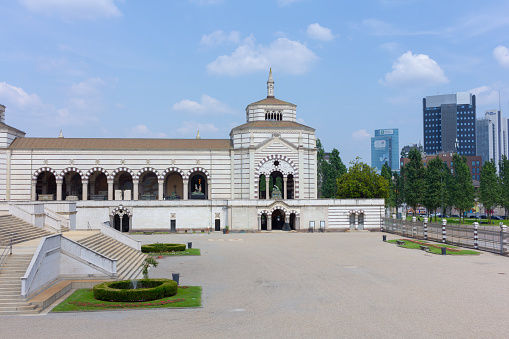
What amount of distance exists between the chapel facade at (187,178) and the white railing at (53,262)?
33266 millimetres

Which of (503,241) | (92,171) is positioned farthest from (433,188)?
(92,171)

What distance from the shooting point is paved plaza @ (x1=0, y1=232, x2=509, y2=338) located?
17.3m

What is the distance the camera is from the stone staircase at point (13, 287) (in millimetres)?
20094

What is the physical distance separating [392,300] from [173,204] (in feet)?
139

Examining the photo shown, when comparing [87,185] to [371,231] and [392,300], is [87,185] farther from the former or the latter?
[392,300]

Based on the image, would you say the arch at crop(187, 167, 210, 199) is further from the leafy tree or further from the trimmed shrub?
the trimmed shrub

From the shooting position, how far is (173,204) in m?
60.4

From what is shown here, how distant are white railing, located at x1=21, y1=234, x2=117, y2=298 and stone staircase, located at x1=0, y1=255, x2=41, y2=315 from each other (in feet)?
1.86

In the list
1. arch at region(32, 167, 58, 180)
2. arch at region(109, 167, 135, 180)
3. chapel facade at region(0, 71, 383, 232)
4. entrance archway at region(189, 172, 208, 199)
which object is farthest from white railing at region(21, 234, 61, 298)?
entrance archway at region(189, 172, 208, 199)

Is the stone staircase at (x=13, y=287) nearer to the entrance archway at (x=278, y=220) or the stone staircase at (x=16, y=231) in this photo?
the stone staircase at (x=16, y=231)

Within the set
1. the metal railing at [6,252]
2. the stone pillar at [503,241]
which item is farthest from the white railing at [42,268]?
the stone pillar at [503,241]

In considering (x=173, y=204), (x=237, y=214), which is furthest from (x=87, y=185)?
(x=237, y=214)

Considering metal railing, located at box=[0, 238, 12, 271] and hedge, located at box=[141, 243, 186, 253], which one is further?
hedge, located at box=[141, 243, 186, 253]

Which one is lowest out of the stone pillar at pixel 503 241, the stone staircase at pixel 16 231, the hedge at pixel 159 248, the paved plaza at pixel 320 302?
the paved plaza at pixel 320 302
